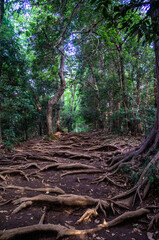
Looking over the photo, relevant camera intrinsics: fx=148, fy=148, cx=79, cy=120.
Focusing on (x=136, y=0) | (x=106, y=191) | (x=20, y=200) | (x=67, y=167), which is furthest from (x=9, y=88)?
(x=136, y=0)

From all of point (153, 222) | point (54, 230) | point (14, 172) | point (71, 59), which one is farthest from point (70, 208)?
point (71, 59)

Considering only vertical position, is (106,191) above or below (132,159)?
below

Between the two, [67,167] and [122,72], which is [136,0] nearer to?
[67,167]

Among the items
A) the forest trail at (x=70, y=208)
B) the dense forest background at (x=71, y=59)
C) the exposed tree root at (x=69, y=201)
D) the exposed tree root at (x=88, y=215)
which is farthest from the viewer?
the dense forest background at (x=71, y=59)

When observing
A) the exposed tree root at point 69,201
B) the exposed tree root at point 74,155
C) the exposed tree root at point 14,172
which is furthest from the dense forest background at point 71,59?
the exposed tree root at point 69,201

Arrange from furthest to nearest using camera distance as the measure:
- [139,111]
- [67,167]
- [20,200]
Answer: [139,111] < [67,167] < [20,200]

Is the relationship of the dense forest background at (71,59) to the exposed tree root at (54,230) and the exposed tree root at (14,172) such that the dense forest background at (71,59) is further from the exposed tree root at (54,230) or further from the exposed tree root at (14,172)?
the exposed tree root at (54,230)

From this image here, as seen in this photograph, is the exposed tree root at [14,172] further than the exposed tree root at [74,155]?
No

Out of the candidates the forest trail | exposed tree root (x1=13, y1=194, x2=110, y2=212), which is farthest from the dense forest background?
exposed tree root (x1=13, y1=194, x2=110, y2=212)

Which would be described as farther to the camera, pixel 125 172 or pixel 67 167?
pixel 67 167

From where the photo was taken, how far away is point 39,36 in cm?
625

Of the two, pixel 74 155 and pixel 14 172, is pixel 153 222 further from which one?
pixel 74 155

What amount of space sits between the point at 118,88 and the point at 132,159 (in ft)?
20.9

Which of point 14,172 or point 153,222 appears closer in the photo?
point 153,222
